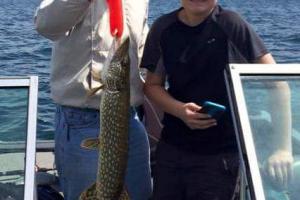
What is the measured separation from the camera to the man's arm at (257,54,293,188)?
123 inches

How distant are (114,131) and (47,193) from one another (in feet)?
4.54

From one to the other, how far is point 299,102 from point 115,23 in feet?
3.33

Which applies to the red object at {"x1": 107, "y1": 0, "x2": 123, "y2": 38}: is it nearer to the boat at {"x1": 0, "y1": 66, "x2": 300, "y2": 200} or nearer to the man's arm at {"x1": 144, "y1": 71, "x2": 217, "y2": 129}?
the boat at {"x1": 0, "y1": 66, "x2": 300, "y2": 200}

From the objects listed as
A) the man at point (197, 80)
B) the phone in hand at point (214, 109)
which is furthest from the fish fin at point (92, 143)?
the phone in hand at point (214, 109)

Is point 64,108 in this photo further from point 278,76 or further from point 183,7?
point 278,76

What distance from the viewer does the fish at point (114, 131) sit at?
3178 millimetres

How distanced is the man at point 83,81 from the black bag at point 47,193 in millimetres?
513

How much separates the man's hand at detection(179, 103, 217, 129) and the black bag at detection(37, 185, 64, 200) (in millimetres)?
1313

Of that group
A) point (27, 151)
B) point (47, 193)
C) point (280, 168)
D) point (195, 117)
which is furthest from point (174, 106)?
point (47, 193)

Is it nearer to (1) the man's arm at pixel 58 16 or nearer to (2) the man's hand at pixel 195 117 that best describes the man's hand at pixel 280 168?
(2) the man's hand at pixel 195 117

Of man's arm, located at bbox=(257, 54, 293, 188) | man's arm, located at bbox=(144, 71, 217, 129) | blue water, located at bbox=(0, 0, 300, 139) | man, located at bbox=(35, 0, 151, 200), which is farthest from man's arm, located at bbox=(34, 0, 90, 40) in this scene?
blue water, located at bbox=(0, 0, 300, 139)

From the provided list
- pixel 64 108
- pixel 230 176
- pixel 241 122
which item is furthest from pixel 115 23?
pixel 230 176

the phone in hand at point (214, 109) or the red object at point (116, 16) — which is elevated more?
the red object at point (116, 16)

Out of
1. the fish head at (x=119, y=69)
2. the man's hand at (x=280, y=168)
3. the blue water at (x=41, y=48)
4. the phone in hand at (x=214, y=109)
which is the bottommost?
the blue water at (x=41, y=48)
